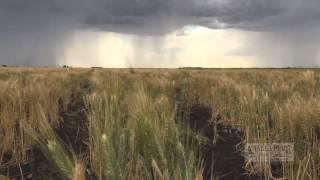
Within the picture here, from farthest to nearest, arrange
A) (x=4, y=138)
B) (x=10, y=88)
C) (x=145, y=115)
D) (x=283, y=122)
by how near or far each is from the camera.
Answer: (x=10, y=88), (x=4, y=138), (x=283, y=122), (x=145, y=115)

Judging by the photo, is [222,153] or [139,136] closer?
[139,136]

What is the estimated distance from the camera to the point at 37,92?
7609 mm

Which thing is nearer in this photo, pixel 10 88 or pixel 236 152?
pixel 236 152

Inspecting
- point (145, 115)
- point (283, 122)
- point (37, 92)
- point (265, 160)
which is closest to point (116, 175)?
point (145, 115)

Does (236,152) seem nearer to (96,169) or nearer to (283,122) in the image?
(283,122)

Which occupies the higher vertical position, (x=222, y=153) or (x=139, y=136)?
(x=139, y=136)

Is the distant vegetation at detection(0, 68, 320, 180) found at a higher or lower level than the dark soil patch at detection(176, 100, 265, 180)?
higher

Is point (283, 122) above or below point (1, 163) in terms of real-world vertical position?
above

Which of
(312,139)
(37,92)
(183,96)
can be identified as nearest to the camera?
(312,139)

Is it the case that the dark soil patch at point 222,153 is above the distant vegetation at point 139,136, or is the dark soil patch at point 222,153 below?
below

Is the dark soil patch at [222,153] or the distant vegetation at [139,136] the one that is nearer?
the distant vegetation at [139,136]

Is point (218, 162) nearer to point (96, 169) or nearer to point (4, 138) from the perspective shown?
point (96, 169)

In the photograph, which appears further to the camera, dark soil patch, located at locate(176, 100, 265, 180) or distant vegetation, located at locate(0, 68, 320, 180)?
dark soil patch, located at locate(176, 100, 265, 180)

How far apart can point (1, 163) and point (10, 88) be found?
231cm
